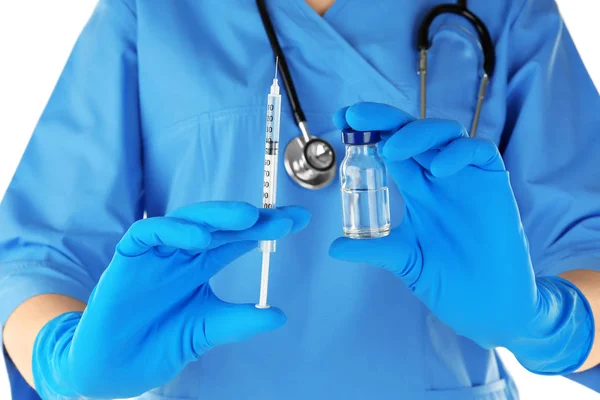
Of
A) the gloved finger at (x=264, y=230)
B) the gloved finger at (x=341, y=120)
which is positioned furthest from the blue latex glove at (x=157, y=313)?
the gloved finger at (x=341, y=120)

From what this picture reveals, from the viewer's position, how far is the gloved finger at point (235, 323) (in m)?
0.93

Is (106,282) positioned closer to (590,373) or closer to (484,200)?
(484,200)

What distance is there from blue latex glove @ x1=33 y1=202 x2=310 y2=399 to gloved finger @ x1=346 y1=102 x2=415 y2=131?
0.40ft

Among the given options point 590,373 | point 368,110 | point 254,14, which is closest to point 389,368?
point 590,373

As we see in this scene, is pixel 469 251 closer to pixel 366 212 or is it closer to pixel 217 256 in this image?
pixel 366 212

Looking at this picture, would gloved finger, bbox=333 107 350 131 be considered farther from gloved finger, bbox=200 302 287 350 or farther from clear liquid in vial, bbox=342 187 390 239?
gloved finger, bbox=200 302 287 350

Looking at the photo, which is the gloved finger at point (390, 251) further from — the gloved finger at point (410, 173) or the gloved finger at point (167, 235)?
the gloved finger at point (167, 235)

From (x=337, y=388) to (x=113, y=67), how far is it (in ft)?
1.79

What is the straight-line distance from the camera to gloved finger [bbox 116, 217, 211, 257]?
0.85 metres

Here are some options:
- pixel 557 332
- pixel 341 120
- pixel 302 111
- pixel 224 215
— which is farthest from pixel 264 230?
pixel 557 332

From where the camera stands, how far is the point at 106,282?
0.91m

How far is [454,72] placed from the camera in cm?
118

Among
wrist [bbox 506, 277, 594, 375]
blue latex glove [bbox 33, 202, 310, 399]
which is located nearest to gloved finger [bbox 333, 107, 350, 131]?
blue latex glove [bbox 33, 202, 310, 399]

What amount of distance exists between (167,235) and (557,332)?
486 millimetres
